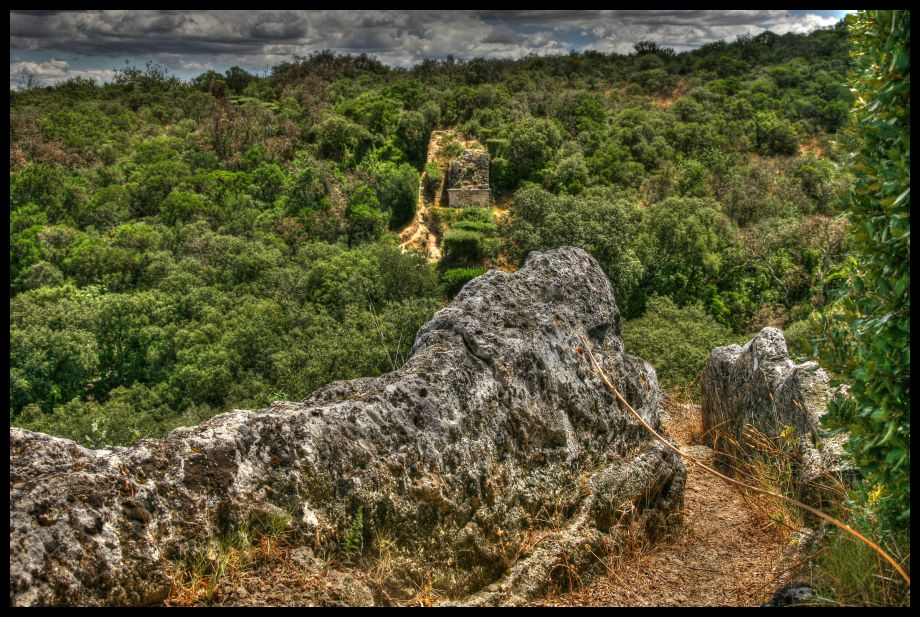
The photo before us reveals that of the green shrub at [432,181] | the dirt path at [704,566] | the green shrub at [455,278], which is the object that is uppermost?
the dirt path at [704,566]

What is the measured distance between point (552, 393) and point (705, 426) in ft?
15.2

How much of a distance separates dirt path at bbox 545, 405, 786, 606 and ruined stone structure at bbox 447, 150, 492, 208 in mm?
32828

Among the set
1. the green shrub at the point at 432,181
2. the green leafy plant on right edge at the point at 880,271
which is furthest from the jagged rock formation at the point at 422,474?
the green shrub at the point at 432,181

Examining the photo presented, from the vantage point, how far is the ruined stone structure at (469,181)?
38.8 meters

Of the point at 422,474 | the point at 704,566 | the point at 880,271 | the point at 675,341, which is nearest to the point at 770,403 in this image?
the point at 704,566

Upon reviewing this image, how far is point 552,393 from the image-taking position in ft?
20.4

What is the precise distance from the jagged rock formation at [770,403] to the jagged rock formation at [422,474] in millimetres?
1172

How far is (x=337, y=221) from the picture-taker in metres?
34.6

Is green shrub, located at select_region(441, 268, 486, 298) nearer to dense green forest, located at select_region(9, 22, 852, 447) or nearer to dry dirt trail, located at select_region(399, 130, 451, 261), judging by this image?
dense green forest, located at select_region(9, 22, 852, 447)

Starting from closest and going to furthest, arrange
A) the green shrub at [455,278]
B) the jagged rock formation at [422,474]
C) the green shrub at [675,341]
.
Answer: the jagged rock formation at [422,474] → the green shrub at [675,341] → the green shrub at [455,278]

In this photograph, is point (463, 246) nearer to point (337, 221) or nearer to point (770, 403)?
point (337, 221)

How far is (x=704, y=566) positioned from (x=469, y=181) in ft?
116

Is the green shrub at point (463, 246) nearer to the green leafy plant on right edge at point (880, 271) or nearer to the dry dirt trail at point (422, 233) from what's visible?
the dry dirt trail at point (422, 233)

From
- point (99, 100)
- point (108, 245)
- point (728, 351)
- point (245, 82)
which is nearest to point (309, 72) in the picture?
point (245, 82)
